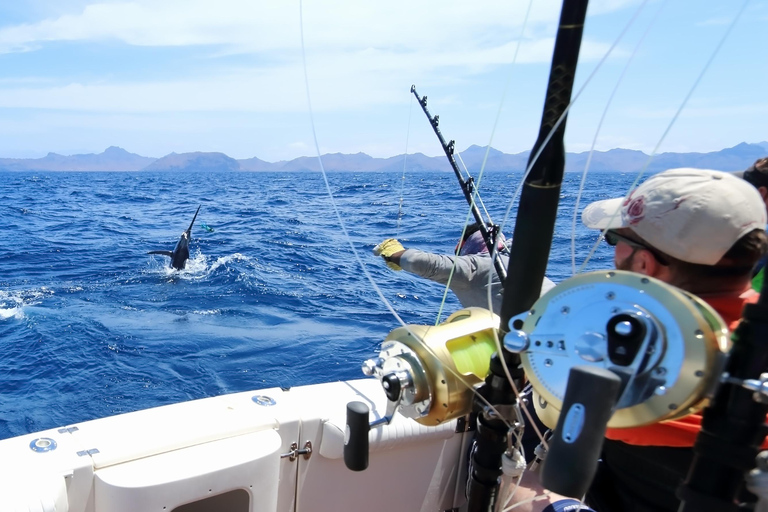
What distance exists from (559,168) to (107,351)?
19.7 feet

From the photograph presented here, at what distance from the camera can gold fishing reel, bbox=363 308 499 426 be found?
4.03 ft

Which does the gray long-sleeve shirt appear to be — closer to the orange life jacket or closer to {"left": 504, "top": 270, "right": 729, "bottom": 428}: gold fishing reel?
the orange life jacket

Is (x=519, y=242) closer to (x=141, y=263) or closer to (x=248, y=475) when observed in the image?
(x=248, y=475)

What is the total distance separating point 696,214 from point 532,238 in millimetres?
283

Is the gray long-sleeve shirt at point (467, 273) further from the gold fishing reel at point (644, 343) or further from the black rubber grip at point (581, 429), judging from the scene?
the black rubber grip at point (581, 429)

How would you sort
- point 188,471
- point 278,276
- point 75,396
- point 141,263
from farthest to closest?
point 141,263, point 278,276, point 75,396, point 188,471

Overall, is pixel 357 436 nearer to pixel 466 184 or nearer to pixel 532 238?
pixel 532 238

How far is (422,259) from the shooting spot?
2.76 metres

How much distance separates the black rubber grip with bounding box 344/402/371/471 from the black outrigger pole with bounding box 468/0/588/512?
0.24m

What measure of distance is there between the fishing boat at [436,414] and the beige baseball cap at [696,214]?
0.18 meters

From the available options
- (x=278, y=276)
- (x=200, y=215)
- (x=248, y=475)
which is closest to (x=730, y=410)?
(x=248, y=475)

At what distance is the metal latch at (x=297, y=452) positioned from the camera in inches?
88.4

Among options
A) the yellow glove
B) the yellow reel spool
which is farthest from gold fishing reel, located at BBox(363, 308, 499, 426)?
the yellow glove

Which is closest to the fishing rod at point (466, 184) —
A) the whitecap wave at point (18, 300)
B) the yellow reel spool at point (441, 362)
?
the yellow reel spool at point (441, 362)
